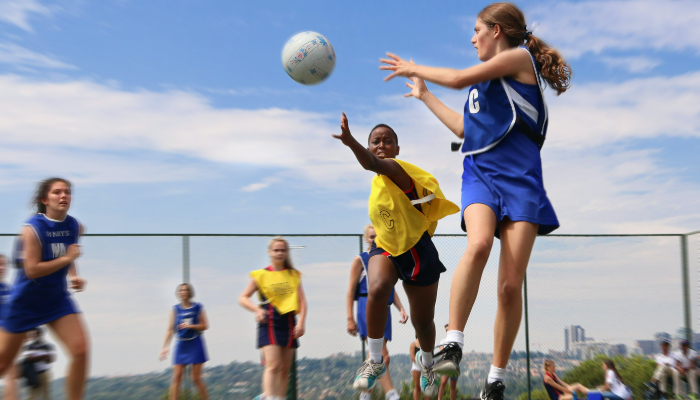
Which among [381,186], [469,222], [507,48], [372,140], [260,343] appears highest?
[507,48]

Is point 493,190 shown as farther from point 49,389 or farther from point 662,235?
point 662,235

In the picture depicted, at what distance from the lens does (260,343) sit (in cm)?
619

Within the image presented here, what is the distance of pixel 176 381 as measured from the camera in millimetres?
7348

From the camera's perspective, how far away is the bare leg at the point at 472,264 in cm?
294

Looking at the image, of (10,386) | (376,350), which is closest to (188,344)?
(10,386)

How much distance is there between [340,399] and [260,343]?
2594mm

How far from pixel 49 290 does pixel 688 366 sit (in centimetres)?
1001

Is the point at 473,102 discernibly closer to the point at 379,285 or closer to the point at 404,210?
the point at 404,210

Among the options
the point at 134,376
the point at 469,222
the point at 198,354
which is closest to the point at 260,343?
the point at 198,354

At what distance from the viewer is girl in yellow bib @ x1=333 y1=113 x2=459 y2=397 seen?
161 inches

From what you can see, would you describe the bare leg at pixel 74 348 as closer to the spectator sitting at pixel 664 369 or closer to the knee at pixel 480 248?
the knee at pixel 480 248

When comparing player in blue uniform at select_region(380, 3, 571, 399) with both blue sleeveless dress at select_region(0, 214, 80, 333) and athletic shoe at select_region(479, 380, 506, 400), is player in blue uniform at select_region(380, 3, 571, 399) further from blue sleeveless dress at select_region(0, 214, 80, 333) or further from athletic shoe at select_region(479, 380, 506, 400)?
blue sleeveless dress at select_region(0, 214, 80, 333)

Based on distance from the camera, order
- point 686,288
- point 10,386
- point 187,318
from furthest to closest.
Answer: point 686,288
point 187,318
point 10,386

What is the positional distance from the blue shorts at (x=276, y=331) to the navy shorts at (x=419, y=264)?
8.10 feet
